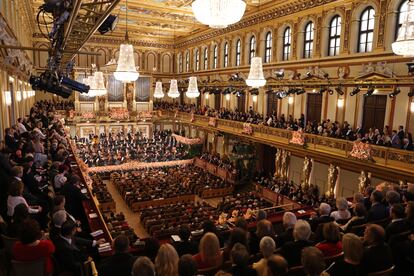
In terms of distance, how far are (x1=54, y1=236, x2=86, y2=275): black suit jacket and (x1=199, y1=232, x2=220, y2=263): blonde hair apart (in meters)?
1.50

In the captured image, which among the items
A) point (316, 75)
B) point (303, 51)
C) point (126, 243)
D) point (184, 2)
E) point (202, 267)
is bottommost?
point (202, 267)

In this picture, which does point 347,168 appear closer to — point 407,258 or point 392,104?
point 392,104

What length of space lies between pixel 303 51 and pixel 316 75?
2.28 m

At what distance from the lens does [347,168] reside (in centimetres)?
1569

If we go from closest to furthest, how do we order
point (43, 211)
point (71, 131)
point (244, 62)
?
1. point (43, 211)
2. point (244, 62)
3. point (71, 131)

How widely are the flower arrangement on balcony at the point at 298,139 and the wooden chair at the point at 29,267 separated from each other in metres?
14.6

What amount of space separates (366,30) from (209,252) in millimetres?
16025

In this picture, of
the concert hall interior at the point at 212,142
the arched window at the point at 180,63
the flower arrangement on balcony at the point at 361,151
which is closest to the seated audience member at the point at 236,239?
the concert hall interior at the point at 212,142

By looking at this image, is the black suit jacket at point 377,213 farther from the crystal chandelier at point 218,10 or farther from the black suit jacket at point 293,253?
the crystal chandelier at point 218,10

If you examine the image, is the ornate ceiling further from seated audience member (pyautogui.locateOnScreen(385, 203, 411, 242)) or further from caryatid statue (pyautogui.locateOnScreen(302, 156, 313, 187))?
seated audience member (pyautogui.locateOnScreen(385, 203, 411, 242))

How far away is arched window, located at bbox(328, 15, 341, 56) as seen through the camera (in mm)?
17812

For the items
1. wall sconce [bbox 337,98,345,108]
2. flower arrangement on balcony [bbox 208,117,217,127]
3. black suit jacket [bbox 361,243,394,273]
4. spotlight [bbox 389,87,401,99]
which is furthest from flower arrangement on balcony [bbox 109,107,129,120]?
black suit jacket [bbox 361,243,394,273]

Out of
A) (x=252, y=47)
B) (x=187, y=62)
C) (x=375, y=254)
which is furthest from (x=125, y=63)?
(x=187, y=62)

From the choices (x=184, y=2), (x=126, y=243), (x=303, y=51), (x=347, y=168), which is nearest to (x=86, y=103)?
(x=184, y=2)
